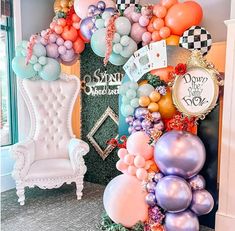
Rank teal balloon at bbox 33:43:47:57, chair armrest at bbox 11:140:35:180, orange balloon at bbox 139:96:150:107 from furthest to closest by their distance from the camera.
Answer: teal balloon at bbox 33:43:47:57 < chair armrest at bbox 11:140:35:180 < orange balloon at bbox 139:96:150:107

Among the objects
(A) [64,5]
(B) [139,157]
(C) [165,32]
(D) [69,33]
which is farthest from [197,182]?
(A) [64,5]

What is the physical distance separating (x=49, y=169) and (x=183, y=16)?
209cm

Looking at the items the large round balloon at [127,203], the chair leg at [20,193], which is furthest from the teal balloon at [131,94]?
the chair leg at [20,193]

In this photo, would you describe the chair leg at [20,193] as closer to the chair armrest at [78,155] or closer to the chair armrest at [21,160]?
the chair armrest at [21,160]

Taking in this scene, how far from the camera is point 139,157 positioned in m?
2.38

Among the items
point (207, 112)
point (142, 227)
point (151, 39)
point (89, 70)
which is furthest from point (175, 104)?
point (89, 70)

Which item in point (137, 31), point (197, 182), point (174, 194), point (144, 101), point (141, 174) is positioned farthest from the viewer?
point (137, 31)

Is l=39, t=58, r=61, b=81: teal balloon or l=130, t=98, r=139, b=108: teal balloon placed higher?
l=39, t=58, r=61, b=81: teal balloon

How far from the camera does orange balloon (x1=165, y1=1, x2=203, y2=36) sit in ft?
7.91

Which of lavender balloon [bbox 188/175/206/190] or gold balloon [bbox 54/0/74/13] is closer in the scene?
lavender balloon [bbox 188/175/206/190]

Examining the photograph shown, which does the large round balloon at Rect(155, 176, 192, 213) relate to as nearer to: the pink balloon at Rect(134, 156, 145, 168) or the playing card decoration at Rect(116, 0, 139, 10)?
the pink balloon at Rect(134, 156, 145, 168)

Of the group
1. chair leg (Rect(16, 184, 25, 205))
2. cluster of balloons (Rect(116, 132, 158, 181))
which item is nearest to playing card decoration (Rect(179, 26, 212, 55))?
cluster of balloons (Rect(116, 132, 158, 181))

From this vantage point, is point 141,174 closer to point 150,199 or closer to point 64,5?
point 150,199

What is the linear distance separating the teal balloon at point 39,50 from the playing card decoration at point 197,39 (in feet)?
5.26
